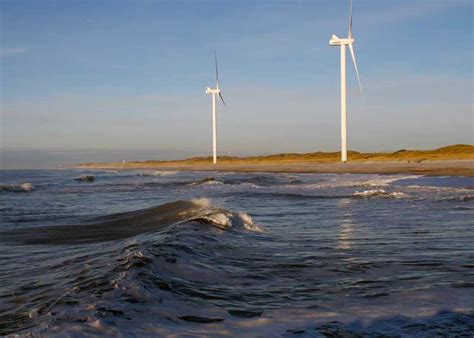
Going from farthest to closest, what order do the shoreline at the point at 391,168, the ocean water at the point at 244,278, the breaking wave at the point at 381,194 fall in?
the shoreline at the point at 391,168, the breaking wave at the point at 381,194, the ocean water at the point at 244,278

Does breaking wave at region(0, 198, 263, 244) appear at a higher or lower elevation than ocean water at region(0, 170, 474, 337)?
lower

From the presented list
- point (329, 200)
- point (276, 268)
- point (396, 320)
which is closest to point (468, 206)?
point (329, 200)

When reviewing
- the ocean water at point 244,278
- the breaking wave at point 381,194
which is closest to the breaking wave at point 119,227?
the ocean water at point 244,278

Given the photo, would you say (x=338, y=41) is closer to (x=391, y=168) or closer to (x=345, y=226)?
(x=391, y=168)

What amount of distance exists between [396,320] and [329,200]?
1319 centimetres

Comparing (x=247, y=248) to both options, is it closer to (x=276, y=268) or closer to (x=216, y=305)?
(x=276, y=268)

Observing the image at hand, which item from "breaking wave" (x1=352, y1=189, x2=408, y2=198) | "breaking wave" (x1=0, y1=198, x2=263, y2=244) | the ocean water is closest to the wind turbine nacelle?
"breaking wave" (x1=352, y1=189, x2=408, y2=198)

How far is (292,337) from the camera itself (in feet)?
12.8

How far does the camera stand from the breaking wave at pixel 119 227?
391 inches

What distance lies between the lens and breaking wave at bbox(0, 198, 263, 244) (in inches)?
391

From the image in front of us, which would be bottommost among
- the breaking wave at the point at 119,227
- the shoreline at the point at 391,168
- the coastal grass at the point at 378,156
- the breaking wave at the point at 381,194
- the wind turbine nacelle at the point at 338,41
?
the breaking wave at the point at 119,227

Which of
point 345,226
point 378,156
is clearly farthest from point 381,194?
point 378,156

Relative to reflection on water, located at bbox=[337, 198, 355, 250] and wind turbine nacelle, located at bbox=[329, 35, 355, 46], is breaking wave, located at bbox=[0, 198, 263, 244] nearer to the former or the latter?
reflection on water, located at bbox=[337, 198, 355, 250]

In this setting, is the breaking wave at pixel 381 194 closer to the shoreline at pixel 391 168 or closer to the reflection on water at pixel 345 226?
the reflection on water at pixel 345 226
